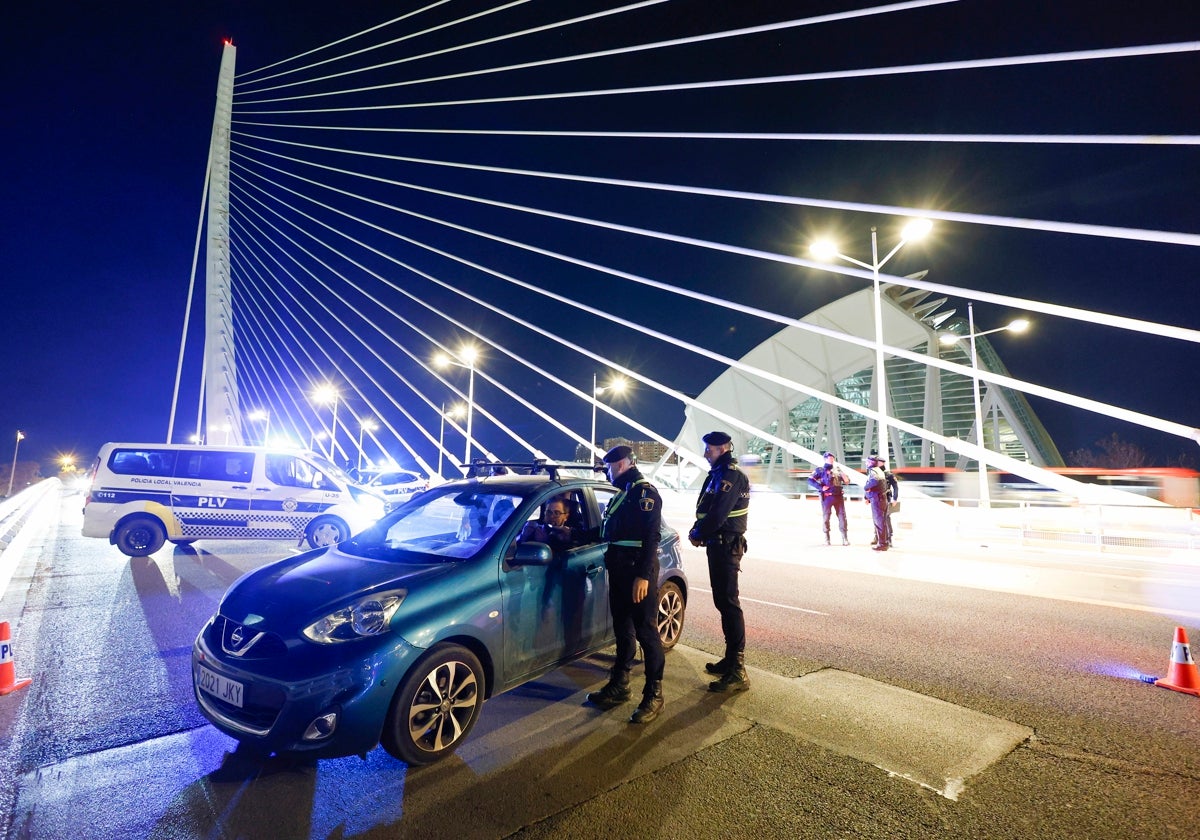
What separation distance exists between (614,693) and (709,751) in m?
0.80

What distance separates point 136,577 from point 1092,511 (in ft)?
59.5

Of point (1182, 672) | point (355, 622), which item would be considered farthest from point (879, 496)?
point (355, 622)

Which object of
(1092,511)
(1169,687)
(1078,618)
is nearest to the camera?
(1169,687)

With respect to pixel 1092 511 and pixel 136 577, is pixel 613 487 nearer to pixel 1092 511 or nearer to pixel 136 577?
pixel 136 577

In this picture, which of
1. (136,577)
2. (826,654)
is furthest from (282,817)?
(136,577)

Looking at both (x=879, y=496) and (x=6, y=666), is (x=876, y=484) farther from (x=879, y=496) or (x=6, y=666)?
(x=6, y=666)

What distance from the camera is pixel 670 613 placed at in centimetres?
511

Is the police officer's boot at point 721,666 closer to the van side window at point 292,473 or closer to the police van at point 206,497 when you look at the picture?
the police van at point 206,497

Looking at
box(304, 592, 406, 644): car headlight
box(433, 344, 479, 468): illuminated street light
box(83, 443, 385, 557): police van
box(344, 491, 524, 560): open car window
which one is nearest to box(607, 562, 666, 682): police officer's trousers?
box(344, 491, 524, 560): open car window

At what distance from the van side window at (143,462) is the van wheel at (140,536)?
759mm

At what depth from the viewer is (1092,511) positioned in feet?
45.9

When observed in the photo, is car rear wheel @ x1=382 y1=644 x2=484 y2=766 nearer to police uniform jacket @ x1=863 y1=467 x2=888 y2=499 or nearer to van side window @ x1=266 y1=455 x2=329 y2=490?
van side window @ x1=266 y1=455 x2=329 y2=490

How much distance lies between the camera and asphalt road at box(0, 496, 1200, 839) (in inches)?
107

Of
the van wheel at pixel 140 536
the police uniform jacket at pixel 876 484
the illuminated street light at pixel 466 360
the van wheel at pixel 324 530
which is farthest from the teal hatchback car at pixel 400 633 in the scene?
the illuminated street light at pixel 466 360
